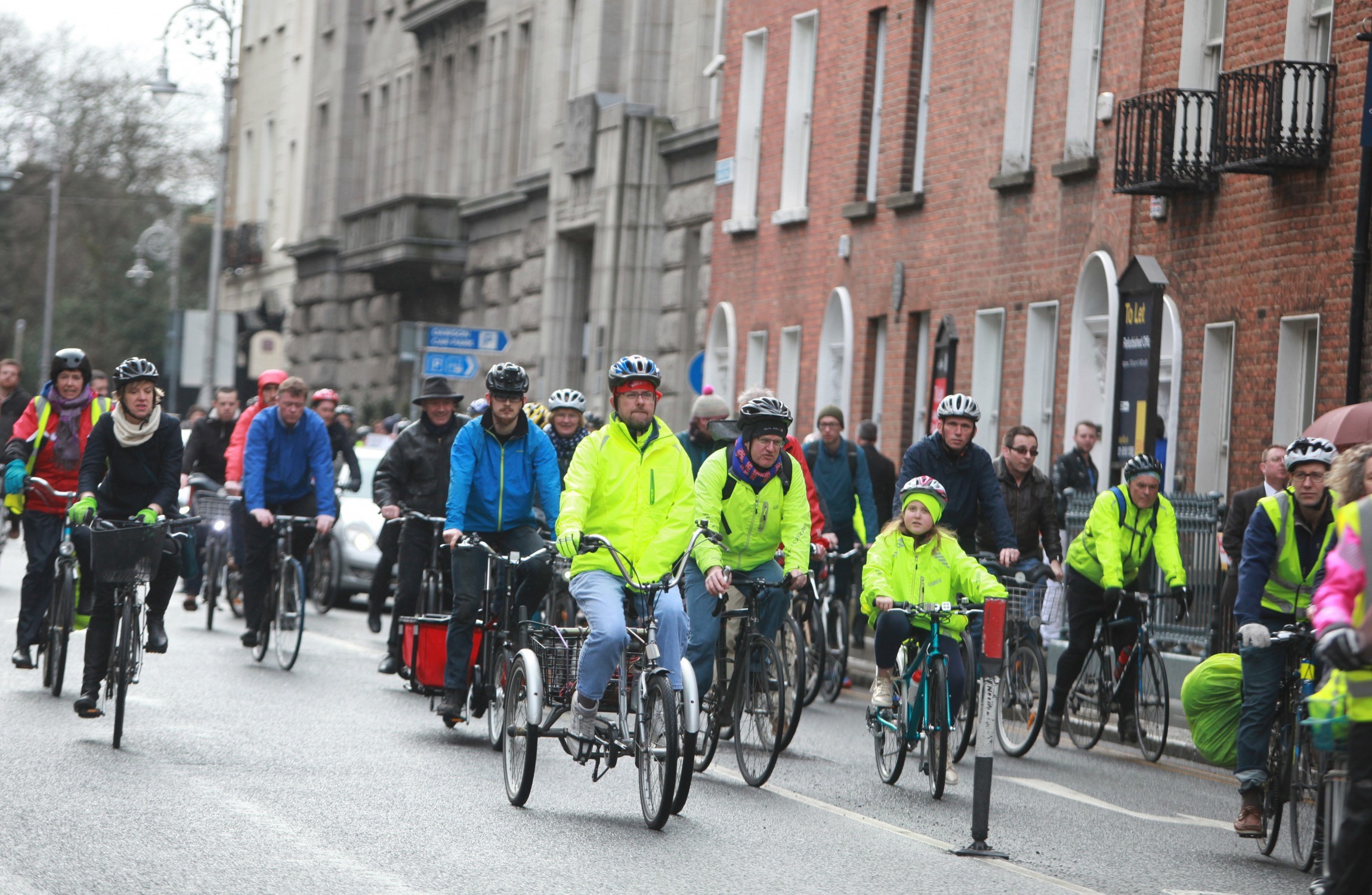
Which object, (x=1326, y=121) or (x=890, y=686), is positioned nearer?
(x=890, y=686)

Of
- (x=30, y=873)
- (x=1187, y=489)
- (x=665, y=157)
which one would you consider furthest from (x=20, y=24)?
(x=30, y=873)

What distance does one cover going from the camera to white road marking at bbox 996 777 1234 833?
1105 cm

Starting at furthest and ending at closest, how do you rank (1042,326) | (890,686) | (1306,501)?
(1042,326) < (890,686) < (1306,501)

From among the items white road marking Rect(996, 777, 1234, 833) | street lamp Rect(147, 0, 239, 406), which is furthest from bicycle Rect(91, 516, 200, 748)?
street lamp Rect(147, 0, 239, 406)

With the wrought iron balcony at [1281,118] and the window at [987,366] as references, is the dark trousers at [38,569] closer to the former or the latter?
the wrought iron balcony at [1281,118]

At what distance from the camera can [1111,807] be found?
37.4ft

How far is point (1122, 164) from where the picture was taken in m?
20.6

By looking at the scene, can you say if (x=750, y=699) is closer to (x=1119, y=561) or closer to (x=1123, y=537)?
(x=1119, y=561)

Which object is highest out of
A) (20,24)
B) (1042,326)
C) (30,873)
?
(20,24)

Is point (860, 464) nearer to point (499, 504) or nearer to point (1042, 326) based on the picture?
point (499, 504)

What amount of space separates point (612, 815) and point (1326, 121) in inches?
422

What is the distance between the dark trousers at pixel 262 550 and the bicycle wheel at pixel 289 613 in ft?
0.36

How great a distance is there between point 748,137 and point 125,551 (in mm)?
20393

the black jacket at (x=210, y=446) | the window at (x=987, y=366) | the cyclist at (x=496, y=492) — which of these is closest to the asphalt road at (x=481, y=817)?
the cyclist at (x=496, y=492)
